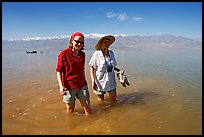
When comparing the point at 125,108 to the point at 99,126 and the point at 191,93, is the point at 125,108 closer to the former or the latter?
the point at 99,126

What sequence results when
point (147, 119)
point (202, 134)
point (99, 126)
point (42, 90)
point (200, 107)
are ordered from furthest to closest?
1. point (42, 90)
2. point (200, 107)
3. point (147, 119)
4. point (99, 126)
5. point (202, 134)

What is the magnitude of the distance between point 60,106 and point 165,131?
2.56 m

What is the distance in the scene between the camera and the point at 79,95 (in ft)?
16.2

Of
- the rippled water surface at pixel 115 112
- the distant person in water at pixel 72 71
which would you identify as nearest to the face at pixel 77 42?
the distant person in water at pixel 72 71

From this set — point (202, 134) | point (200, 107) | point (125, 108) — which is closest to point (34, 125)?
point (125, 108)

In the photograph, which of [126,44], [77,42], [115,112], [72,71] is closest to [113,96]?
[115,112]

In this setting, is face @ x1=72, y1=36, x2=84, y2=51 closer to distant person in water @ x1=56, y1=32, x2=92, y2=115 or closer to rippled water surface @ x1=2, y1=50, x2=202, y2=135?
distant person in water @ x1=56, y1=32, x2=92, y2=115

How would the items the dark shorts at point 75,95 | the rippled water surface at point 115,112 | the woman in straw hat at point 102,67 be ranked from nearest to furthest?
the rippled water surface at point 115,112, the dark shorts at point 75,95, the woman in straw hat at point 102,67

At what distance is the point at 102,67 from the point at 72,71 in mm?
996

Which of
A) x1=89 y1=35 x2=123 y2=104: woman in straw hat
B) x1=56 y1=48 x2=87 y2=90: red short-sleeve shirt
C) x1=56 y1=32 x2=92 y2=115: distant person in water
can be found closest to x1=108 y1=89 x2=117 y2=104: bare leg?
x1=89 y1=35 x2=123 y2=104: woman in straw hat

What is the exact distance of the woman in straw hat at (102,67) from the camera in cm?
555

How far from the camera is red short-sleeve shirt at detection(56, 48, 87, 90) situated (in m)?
4.66

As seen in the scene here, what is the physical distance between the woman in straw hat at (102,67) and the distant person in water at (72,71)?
695mm

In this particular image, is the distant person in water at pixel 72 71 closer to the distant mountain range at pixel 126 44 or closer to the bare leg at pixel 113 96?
the bare leg at pixel 113 96
